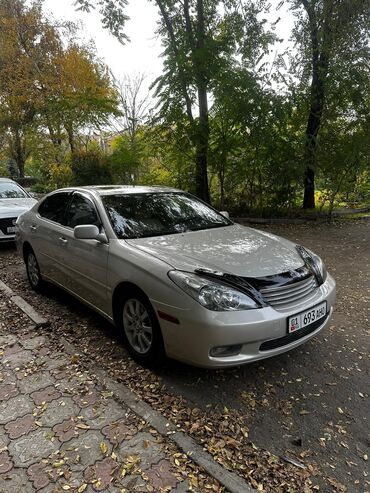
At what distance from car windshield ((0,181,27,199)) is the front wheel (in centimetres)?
616

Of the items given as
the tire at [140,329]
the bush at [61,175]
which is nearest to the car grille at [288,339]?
the tire at [140,329]

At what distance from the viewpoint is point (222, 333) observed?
7.56 ft

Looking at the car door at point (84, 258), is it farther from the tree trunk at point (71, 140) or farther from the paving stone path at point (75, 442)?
the tree trunk at point (71, 140)

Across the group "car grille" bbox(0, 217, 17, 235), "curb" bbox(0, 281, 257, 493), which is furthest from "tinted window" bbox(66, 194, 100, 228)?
"car grille" bbox(0, 217, 17, 235)

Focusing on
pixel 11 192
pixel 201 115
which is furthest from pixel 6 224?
pixel 201 115

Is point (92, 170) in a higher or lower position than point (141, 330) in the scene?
higher

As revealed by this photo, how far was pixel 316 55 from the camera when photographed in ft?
26.9

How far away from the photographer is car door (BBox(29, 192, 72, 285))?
3.98 m

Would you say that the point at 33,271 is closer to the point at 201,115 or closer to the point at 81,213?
the point at 81,213

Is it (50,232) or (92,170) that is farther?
(92,170)

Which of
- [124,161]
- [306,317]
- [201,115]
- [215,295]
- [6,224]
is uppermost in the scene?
[201,115]

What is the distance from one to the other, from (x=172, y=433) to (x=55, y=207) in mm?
3030

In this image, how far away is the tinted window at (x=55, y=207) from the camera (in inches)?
161

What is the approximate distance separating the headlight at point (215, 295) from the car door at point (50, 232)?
199 centimetres
